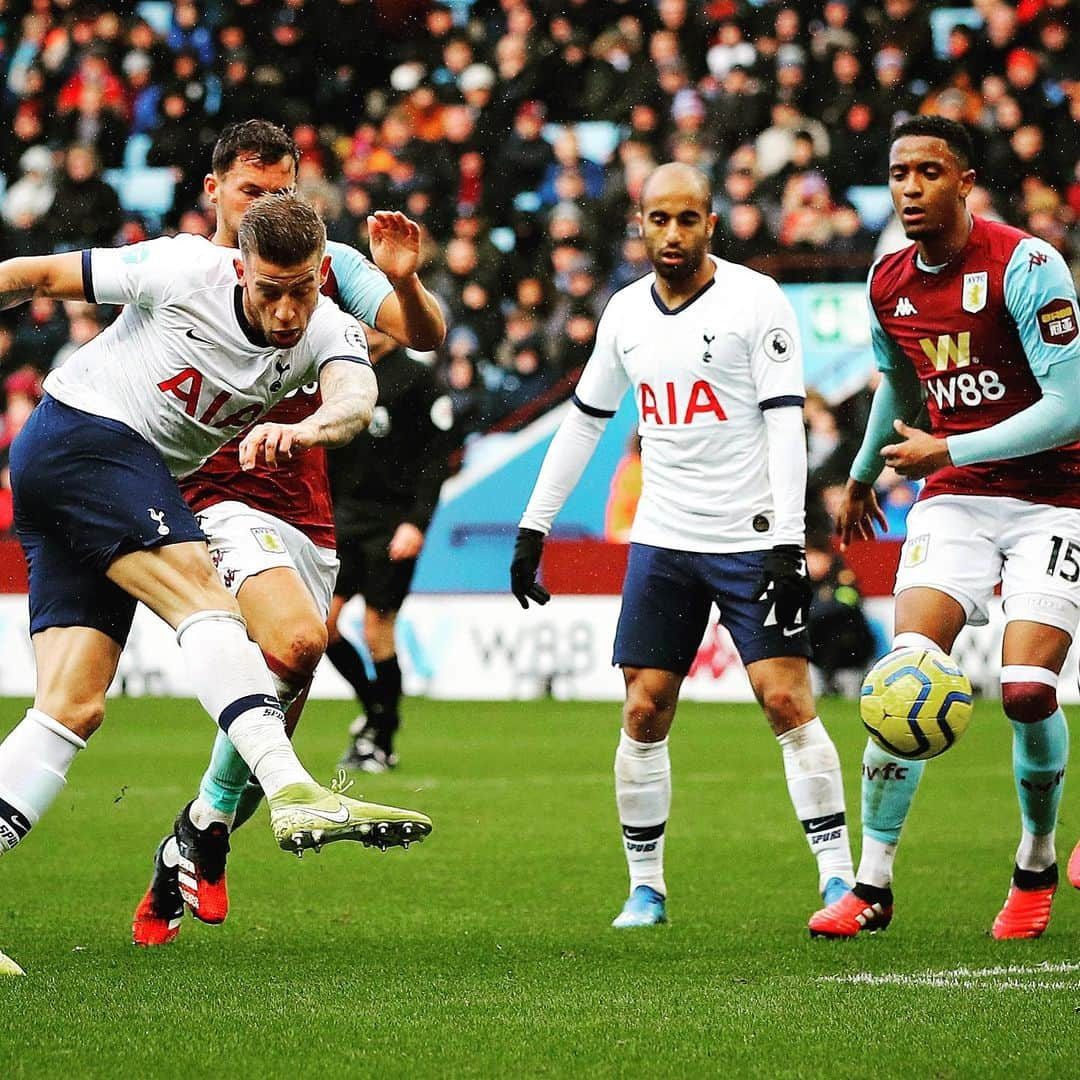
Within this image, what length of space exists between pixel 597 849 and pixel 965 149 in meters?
3.49

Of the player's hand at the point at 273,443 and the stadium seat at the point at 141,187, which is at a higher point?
the stadium seat at the point at 141,187

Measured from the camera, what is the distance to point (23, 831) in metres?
4.80

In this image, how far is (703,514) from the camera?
243 inches

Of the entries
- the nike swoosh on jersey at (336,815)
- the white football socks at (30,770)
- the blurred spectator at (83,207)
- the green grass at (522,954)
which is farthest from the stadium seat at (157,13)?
the nike swoosh on jersey at (336,815)

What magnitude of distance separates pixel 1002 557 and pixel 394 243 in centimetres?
210

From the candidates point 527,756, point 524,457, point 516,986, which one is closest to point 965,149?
point 516,986

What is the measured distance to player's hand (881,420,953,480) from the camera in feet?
17.7

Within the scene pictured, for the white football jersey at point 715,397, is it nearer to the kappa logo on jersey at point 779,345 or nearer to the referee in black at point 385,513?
the kappa logo on jersey at point 779,345

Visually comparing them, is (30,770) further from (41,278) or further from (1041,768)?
(1041,768)

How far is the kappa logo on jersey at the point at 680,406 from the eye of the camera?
6160mm

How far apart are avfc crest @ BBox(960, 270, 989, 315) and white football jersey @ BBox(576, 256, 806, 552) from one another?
0.59 metres

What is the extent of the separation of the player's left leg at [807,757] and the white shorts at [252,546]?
146cm

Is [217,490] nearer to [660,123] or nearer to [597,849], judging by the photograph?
[597,849]

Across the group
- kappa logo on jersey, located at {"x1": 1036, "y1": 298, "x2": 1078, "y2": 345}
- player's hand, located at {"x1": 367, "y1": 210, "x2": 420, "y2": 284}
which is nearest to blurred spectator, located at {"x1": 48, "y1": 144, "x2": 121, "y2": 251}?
player's hand, located at {"x1": 367, "y1": 210, "x2": 420, "y2": 284}
